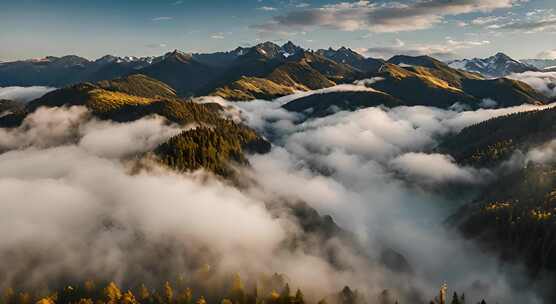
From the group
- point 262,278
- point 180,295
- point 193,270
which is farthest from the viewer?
point 193,270

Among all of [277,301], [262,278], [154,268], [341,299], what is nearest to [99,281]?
[154,268]

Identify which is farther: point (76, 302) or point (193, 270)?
point (193, 270)

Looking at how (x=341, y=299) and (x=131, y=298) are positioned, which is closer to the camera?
(x=131, y=298)

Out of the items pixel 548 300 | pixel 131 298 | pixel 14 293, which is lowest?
pixel 548 300

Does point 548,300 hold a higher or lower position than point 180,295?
lower

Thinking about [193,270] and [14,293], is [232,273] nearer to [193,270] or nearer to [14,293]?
[193,270]

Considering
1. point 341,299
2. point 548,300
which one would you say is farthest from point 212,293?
point 548,300

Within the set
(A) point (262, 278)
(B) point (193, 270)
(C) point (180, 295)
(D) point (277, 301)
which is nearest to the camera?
(D) point (277, 301)

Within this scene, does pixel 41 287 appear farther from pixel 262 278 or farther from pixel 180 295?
pixel 262 278

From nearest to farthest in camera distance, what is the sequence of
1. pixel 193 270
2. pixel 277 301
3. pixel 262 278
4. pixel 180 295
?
pixel 277 301, pixel 180 295, pixel 262 278, pixel 193 270
